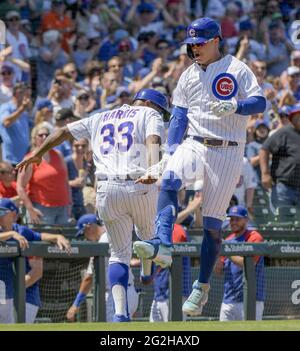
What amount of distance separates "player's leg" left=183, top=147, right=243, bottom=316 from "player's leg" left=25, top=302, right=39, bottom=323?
259 cm

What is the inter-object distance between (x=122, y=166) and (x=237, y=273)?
3.18 metres

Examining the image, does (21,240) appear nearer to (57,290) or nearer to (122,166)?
(57,290)

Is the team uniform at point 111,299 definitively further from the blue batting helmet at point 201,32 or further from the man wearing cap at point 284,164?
the blue batting helmet at point 201,32

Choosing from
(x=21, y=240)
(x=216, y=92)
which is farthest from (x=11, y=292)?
(x=216, y=92)

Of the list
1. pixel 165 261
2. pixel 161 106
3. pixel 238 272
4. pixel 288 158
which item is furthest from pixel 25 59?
pixel 165 261

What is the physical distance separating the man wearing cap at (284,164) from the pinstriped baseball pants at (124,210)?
4243mm

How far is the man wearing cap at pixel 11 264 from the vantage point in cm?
1049

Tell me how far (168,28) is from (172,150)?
1086 cm

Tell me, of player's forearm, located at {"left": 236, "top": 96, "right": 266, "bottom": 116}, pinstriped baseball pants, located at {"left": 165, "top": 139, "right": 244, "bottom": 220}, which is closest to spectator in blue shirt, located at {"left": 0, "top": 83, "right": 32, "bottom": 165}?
pinstriped baseball pants, located at {"left": 165, "top": 139, "right": 244, "bottom": 220}

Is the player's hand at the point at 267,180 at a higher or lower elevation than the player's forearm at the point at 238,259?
higher

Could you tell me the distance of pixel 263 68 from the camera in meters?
15.4

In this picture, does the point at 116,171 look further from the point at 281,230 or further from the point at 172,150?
the point at 281,230

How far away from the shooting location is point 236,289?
11.5 metres

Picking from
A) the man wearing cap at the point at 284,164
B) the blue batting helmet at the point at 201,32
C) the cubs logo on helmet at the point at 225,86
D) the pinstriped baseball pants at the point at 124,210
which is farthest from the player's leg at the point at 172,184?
the man wearing cap at the point at 284,164
